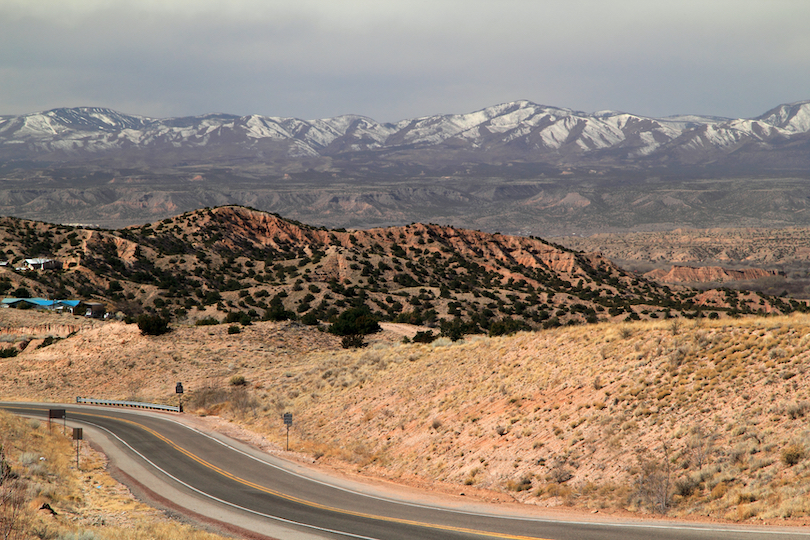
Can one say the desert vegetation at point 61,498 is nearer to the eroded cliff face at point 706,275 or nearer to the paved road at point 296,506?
the paved road at point 296,506

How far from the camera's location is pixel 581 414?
25.5 meters

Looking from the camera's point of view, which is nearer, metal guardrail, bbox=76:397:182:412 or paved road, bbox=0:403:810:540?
paved road, bbox=0:403:810:540

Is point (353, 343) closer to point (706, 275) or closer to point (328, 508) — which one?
point (328, 508)

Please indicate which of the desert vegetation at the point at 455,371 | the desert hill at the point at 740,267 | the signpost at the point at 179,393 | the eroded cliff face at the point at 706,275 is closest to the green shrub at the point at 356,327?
the desert vegetation at the point at 455,371

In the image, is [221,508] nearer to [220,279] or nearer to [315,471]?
[315,471]

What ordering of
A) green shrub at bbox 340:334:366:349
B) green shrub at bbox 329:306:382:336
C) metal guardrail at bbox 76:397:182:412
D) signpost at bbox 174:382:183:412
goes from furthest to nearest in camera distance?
1. green shrub at bbox 329:306:382:336
2. green shrub at bbox 340:334:366:349
3. metal guardrail at bbox 76:397:182:412
4. signpost at bbox 174:382:183:412

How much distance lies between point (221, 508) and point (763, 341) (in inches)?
837

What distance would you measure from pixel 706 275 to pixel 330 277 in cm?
9383

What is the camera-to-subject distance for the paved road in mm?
18188

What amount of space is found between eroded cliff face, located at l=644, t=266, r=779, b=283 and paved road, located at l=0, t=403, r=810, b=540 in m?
126

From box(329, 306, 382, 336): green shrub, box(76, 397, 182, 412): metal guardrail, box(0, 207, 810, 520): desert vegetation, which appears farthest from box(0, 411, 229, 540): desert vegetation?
box(329, 306, 382, 336): green shrub

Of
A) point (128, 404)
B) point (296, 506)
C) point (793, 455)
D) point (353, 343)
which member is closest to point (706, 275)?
point (353, 343)

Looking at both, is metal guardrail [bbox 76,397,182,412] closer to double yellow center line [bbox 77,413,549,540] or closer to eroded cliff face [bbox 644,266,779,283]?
double yellow center line [bbox 77,413,549,540]

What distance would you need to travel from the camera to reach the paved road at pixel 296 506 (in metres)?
18.2
